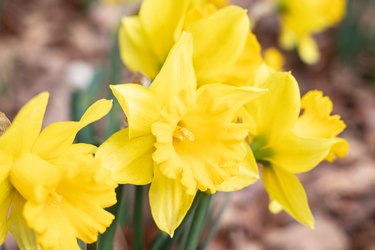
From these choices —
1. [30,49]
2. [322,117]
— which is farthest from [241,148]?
[30,49]

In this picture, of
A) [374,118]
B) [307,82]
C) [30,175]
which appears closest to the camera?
[30,175]

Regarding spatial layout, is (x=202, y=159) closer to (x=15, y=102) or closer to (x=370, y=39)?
(x=15, y=102)

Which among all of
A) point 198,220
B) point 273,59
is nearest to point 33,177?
point 198,220

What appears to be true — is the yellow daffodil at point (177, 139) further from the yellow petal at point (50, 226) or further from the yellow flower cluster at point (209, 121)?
the yellow petal at point (50, 226)

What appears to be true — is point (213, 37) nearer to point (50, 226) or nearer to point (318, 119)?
point (318, 119)

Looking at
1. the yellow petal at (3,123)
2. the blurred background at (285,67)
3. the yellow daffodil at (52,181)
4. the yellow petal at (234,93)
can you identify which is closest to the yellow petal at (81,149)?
the yellow daffodil at (52,181)
